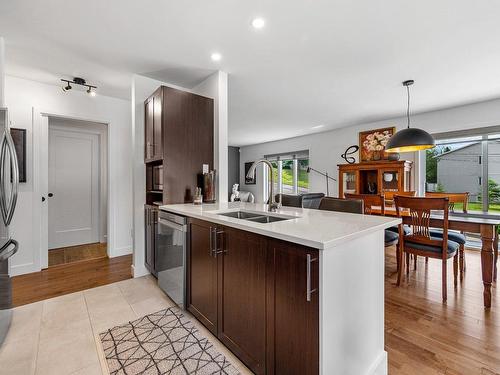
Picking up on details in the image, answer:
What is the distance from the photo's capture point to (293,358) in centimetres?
110

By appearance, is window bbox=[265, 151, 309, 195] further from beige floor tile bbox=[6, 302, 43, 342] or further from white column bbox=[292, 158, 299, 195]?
beige floor tile bbox=[6, 302, 43, 342]

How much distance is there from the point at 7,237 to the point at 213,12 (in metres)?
2.26

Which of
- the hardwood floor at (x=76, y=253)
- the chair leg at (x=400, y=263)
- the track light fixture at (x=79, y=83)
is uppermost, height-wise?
the track light fixture at (x=79, y=83)

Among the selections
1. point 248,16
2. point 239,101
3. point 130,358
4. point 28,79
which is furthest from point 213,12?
point 28,79

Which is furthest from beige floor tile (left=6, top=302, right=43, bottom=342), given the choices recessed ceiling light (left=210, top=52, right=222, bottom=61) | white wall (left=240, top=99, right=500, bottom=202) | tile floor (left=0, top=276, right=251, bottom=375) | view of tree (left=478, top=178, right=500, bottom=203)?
→ view of tree (left=478, top=178, right=500, bottom=203)

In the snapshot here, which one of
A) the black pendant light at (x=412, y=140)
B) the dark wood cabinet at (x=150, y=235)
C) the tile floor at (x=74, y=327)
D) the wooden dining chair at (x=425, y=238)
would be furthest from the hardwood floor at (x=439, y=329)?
the dark wood cabinet at (x=150, y=235)

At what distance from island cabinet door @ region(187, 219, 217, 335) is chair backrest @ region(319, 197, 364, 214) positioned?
3.91ft

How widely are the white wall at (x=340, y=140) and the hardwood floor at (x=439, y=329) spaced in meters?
2.61

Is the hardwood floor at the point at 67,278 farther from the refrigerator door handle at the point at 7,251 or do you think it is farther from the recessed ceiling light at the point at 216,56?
the recessed ceiling light at the point at 216,56

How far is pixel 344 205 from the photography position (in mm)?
2164

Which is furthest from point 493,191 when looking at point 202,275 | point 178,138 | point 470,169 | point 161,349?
point 161,349

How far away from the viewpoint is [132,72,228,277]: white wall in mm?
2779

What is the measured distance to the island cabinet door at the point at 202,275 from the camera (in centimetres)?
165

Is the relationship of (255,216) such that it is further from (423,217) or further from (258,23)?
(423,217)
